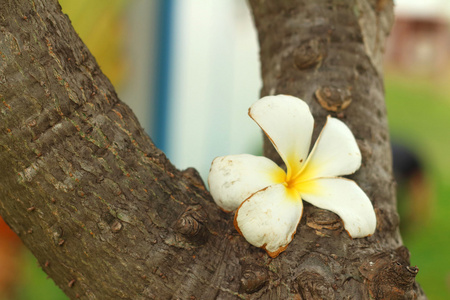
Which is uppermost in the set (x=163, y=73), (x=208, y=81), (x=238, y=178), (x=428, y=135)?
(x=238, y=178)

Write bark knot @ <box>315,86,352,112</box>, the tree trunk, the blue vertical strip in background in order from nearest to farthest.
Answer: the tree trunk < bark knot @ <box>315,86,352,112</box> < the blue vertical strip in background

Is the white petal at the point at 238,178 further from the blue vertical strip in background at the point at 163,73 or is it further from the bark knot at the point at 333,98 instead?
the blue vertical strip in background at the point at 163,73

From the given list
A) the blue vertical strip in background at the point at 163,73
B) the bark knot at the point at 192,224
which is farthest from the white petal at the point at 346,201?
the blue vertical strip in background at the point at 163,73

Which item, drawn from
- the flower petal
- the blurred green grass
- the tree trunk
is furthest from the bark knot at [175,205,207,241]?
the blurred green grass

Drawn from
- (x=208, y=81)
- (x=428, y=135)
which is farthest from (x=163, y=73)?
(x=428, y=135)

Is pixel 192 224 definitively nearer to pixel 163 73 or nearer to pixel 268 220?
pixel 268 220

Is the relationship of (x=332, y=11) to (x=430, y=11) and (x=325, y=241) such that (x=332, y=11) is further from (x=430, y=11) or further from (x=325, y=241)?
(x=430, y=11)

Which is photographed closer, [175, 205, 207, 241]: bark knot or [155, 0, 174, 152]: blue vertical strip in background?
[175, 205, 207, 241]: bark knot

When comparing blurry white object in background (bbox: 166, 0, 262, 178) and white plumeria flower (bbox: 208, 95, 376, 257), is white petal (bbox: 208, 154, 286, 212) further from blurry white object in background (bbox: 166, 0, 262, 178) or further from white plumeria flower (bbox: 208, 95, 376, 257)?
blurry white object in background (bbox: 166, 0, 262, 178)
